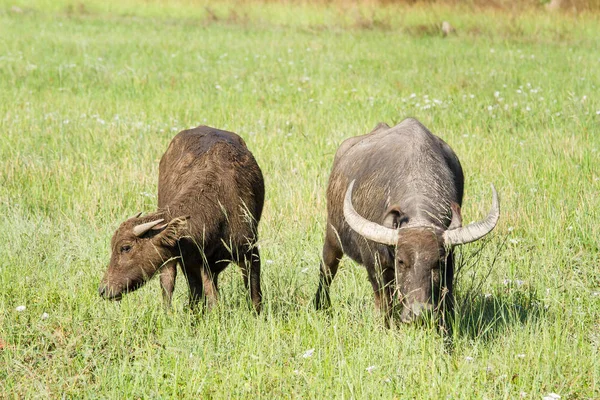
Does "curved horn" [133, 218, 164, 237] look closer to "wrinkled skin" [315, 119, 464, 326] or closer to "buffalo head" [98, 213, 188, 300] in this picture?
"buffalo head" [98, 213, 188, 300]

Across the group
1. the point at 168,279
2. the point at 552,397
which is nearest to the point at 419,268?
the point at 552,397

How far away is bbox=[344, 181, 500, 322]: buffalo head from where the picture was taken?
4.60m

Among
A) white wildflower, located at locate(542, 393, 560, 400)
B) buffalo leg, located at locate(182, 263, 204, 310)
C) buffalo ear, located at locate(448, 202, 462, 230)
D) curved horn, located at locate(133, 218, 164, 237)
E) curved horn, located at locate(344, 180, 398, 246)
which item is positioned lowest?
buffalo leg, located at locate(182, 263, 204, 310)

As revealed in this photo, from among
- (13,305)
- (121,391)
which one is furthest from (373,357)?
(13,305)

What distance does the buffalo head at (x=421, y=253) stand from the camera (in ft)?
15.1

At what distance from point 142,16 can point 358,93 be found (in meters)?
15.0

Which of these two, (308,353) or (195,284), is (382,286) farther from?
(195,284)

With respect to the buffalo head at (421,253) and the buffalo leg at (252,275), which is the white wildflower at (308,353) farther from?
the buffalo leg at (252,275)

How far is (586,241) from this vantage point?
21.5 ft

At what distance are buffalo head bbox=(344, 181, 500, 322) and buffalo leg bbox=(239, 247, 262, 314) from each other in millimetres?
1352

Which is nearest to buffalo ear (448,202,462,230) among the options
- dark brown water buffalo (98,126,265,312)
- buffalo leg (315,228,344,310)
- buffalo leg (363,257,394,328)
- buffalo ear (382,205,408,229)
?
buffalo ear (382,205,408,229)

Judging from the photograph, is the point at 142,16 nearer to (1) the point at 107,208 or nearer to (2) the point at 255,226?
(1) the point at 107,208

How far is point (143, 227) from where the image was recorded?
5309mm

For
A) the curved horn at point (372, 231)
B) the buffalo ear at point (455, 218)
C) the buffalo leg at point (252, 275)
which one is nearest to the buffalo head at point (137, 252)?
the buffalo leg at point (252, 275)
